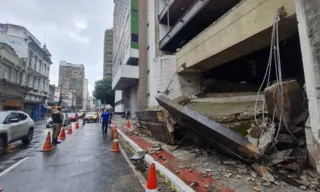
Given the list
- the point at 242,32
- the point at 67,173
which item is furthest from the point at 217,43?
the point at 67,173

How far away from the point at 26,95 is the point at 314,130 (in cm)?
3277

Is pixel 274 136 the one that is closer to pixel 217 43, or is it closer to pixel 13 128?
pixel 217 43

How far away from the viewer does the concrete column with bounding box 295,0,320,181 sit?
10.8 feet

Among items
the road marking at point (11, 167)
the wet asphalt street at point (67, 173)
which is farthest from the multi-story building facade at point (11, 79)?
the road marking at point (11, 167)

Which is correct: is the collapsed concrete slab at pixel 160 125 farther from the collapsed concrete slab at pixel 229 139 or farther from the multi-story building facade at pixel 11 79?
the multi-story building facade at pixel 11 79

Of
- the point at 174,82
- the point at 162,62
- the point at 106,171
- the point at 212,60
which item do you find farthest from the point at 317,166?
the point at 162,62

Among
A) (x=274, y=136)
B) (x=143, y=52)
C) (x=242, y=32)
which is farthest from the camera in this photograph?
A: (x=143, y=52)

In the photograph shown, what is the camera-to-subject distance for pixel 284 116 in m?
4.11

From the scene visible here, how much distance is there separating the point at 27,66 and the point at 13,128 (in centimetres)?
2414

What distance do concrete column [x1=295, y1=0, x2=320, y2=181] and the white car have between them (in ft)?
31.1

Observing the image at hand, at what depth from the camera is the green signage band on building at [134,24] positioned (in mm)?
21531

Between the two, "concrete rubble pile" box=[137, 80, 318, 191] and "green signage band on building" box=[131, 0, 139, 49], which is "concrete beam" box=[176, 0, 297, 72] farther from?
"green signage band on building" box=[131, 0, 139, 49]

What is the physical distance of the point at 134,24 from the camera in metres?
21.9

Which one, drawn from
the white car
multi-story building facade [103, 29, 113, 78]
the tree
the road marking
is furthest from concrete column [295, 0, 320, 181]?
multi-story building facade [103, 29, 113, 78]
